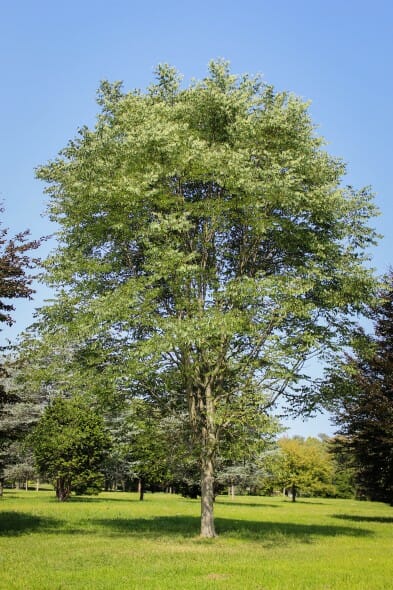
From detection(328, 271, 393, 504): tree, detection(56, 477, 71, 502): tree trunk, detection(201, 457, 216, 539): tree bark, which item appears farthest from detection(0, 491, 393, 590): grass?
detection(56, 477, 71, 502): tree trunk

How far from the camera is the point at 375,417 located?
92.9 feet

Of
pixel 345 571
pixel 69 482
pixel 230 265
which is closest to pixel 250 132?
pixel 230 265

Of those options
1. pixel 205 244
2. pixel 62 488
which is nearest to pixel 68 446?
pixel 62 488

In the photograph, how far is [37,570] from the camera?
1238cm

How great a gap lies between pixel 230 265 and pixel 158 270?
486cm

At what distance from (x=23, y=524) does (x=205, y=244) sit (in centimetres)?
1333

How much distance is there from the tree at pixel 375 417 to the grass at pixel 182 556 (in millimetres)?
5059

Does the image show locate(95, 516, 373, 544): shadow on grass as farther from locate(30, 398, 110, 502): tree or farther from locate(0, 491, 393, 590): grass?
locate(30, 398, 110, 502): tree

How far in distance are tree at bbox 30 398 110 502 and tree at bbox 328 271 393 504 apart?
17.6 m

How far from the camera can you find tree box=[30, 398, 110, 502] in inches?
1516

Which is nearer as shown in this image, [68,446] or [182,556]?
[182,556]

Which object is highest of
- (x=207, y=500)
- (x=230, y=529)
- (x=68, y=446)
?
(x=68, y=446)

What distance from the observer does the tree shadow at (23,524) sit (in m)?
20.2

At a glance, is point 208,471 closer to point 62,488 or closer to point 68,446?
point 68,446
